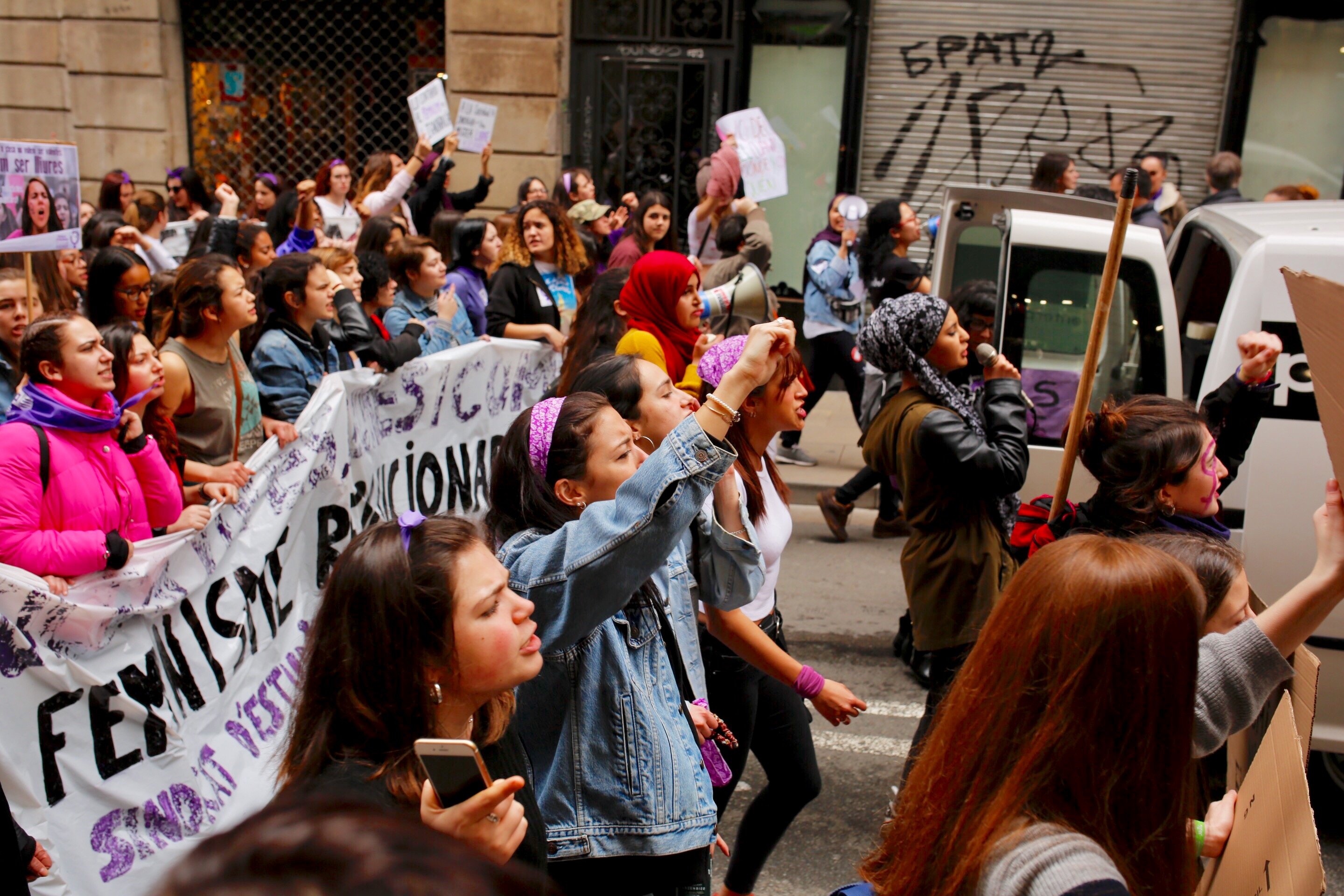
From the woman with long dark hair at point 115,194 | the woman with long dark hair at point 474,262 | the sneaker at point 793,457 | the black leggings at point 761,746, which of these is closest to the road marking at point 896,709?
the black leggings at point 761,746

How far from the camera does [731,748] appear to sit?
309 centimetres

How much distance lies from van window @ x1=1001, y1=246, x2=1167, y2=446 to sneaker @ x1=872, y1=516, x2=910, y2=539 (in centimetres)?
242

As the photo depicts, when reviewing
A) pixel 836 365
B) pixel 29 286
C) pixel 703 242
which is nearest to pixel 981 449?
pixel 29 286

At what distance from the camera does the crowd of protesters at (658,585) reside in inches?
61.9

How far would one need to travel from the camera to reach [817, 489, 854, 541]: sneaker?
7.34 m

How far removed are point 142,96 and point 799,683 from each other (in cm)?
1095

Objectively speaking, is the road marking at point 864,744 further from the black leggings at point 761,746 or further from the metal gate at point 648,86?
the metal gate at point 648,86

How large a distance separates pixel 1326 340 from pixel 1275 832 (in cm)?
76

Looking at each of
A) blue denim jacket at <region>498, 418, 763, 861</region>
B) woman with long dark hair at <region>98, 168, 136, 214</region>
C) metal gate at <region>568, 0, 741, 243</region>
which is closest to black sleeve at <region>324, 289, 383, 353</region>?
blue denim jacket at <region>498, 418, 763, 861</region>

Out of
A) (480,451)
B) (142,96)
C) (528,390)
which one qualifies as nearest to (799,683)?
(480,451)

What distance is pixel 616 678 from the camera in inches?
89.6

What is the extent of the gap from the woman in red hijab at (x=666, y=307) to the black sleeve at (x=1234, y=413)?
220cm

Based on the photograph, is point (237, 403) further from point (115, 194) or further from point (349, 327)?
point (115, 194)

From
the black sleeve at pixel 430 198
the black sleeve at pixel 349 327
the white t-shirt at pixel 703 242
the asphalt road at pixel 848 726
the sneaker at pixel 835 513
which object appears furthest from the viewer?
the black sleeve at pixel 430 198
